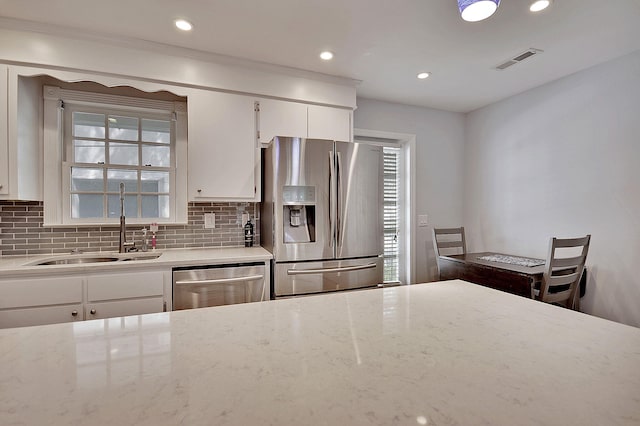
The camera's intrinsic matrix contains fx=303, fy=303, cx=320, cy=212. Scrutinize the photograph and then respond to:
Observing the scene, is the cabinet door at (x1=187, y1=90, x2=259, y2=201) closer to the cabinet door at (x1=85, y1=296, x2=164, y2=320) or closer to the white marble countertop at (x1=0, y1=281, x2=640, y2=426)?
the cabinet door at (x1=85, y1=296, x2=164, y2=320)

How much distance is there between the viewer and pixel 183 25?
1.99m

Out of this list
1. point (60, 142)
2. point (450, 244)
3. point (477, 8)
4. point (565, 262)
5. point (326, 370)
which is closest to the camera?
point (326, 370)

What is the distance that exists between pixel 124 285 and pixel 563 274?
3.24 m

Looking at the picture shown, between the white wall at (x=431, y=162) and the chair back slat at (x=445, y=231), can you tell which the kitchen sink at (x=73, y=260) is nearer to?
the white wall at (x=431, y=162)

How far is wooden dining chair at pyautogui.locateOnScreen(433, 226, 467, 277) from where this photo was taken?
3375 millimetres

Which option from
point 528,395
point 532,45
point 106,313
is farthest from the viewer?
point 532,45

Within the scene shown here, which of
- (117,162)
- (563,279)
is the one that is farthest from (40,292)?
(563,279)

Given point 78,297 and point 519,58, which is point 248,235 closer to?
point 78,297

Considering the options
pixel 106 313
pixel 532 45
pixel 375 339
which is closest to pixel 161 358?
pixel 375 339

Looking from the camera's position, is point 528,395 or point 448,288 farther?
point 448,288

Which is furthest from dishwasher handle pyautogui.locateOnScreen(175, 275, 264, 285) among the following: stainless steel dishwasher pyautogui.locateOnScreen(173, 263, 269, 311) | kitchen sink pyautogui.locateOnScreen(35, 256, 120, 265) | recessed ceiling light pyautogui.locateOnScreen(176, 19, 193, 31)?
recessed ceiling light pyautogui.locateOnScreen(176, 19, 193, 31)

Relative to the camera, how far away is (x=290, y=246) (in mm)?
2312

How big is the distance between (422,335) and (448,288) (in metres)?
0.52

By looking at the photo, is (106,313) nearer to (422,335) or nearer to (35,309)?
(35,309)
